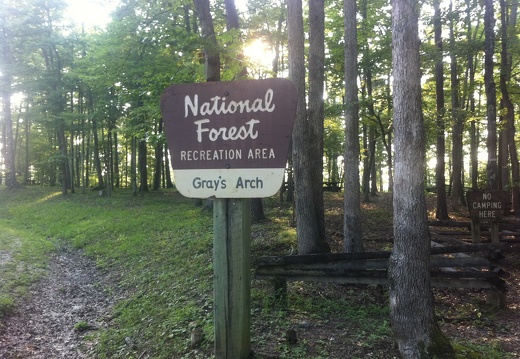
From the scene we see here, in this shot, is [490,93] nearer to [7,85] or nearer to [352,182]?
[352,182]

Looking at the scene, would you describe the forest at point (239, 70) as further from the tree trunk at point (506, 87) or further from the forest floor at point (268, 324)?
the forest floor at point (268, 324)

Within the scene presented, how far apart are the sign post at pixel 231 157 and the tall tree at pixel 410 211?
6.03 feet

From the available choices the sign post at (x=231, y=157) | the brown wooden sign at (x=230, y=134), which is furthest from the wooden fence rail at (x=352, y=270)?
the brown wooden sign at (x=230, y=134)

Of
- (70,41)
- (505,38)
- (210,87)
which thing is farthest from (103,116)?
(210,87)

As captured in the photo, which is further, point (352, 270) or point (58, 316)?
point (58, 316)

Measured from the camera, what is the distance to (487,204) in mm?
8594

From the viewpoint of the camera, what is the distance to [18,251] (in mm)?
11586

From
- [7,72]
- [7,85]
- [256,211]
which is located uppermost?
[7,72]

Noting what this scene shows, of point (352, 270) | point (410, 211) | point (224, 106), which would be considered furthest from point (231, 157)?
point (352, 270)

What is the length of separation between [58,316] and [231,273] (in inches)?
249

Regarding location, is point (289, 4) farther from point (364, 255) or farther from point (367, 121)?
point (367, 121)

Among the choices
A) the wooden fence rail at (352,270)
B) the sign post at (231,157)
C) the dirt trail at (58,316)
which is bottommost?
the dirt trail at (58,316)

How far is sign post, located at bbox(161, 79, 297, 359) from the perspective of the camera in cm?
266

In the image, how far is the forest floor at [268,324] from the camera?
15.4 feet
